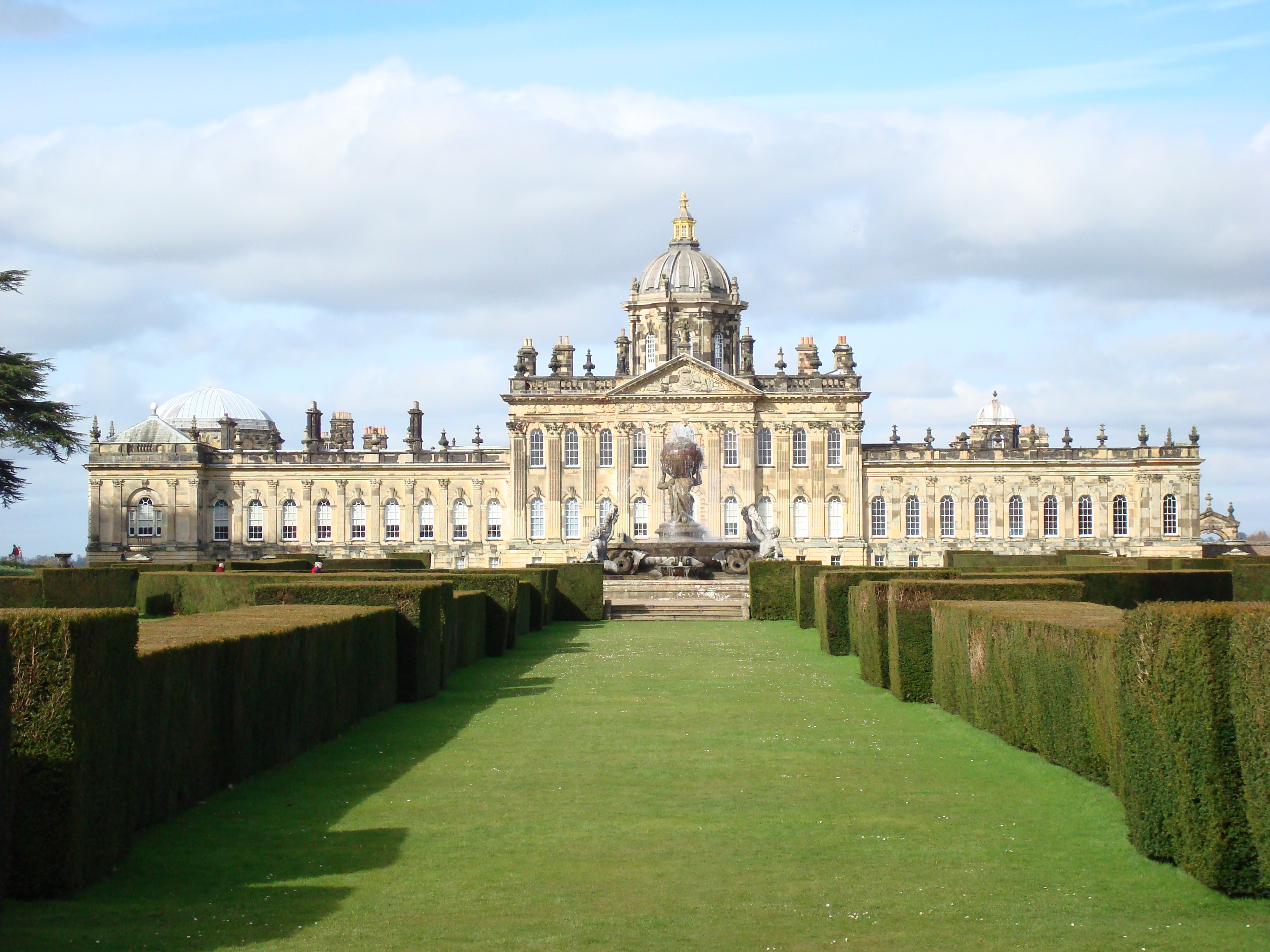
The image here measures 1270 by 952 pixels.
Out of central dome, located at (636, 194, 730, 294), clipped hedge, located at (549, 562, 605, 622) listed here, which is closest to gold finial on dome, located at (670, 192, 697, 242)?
central dome, located at (636, 194, 730, 294)

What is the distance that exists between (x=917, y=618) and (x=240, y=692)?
780 cm

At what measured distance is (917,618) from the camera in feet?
53.0

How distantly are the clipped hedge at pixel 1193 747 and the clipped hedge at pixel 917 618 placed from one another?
6980mm

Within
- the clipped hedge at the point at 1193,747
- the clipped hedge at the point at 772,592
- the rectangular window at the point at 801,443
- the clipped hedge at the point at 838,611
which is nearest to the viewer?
the clipped hedge at the point at 1193,747

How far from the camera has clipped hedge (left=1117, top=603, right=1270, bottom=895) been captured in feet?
25.4

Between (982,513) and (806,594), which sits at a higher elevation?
(982,513)

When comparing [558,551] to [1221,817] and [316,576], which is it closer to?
[316,576]

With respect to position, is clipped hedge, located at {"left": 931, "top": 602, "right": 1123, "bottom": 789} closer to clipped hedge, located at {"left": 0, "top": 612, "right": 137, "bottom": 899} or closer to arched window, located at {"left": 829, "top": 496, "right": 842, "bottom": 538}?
clipped hedge, located at {"left": 0, "top": 612, "right": 137, "bottom": 899}

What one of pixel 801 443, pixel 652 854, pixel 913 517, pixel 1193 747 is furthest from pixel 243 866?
pixel 913 517

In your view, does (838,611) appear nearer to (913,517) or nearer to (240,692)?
(240,692)

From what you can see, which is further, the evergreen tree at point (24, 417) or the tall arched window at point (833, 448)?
the tall arched window at point (833, 448)

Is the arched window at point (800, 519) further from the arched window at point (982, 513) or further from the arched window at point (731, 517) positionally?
the arched window at point (982, 513)

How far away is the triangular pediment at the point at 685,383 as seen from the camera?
6538 cm

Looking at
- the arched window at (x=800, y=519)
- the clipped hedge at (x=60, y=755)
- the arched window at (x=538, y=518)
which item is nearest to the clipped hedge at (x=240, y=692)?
the clipped hedge at (x=60, y=755)
